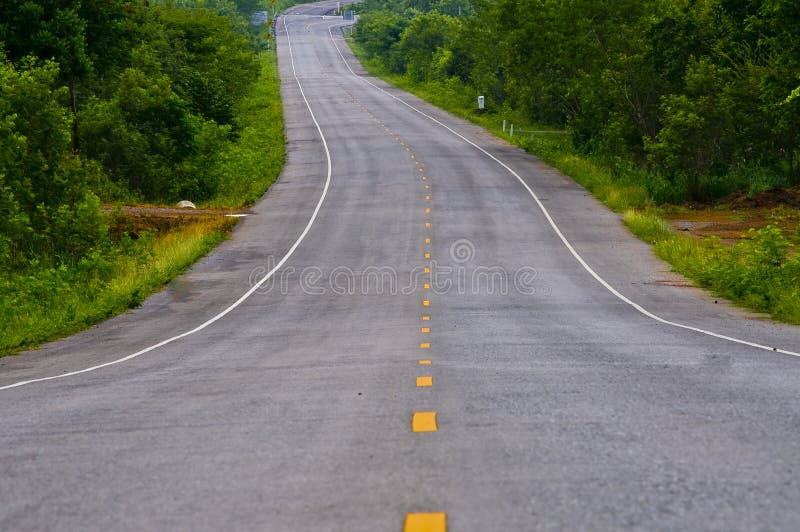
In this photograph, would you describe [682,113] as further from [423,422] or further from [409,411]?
[423,422]

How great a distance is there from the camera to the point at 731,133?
4012 centimetres

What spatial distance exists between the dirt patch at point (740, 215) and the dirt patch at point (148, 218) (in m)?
18.8

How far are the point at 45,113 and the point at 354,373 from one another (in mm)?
20800

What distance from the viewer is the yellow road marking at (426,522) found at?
563 cm

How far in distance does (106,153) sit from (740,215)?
94.0ft

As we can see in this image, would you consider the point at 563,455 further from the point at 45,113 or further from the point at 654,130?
the point at 654,130

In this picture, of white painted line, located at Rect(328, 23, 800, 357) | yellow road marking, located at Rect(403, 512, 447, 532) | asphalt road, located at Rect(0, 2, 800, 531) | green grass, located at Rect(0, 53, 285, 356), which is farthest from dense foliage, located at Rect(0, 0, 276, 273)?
yellow road marking, located at Rect(403, 512, 447, 532)

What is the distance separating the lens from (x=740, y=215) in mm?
37406

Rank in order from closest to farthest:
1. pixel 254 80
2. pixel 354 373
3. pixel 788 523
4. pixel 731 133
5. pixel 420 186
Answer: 1. pixel 788 523
2. pixel 354 373
3. pixel 731 133
4. pixel 420 186
5. pixel 254 80

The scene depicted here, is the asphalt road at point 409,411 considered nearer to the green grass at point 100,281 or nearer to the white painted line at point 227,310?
the white painted line at point 227,310

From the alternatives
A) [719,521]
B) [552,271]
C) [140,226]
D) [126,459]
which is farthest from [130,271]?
[719,521]

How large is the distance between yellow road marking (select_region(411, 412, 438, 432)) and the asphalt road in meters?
0.05

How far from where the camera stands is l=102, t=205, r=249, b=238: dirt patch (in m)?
34.0

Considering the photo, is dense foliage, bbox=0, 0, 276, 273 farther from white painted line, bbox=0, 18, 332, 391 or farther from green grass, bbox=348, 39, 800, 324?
green grass, bbox=348, 39, 800, 324
